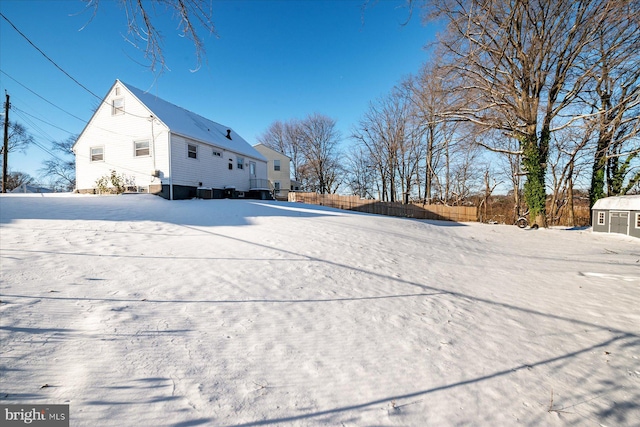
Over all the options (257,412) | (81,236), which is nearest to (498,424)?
(257,412)

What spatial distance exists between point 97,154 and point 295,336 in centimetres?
1874

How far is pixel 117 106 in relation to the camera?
1497cm

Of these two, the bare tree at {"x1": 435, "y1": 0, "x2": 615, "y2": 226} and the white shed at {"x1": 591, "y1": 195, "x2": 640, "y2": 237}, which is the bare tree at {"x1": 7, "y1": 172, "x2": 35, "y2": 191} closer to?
the bare tree at {"x1": 435, "y1": 0, "x2": 615, "y2": 226}

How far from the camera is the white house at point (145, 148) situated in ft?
45.9

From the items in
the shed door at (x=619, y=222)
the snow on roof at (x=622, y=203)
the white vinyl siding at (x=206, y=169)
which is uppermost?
the white vinyl siding at (x=206, y=169)

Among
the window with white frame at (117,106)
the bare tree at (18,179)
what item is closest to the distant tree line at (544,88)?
the window with white frame at (117,106)

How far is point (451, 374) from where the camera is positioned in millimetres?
2488

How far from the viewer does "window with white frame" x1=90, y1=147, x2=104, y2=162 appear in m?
15.2

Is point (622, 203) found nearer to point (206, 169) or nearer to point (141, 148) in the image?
point (206, 169)

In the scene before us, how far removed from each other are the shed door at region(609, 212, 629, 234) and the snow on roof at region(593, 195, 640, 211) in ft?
1.09

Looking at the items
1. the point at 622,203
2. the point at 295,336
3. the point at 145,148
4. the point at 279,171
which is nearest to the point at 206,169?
the point at 145,148

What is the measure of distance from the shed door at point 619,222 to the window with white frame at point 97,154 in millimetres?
27713

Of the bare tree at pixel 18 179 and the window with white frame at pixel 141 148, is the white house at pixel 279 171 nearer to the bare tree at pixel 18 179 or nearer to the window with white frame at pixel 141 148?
the window with white frame at pixel 141 148

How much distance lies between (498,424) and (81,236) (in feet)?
25.1
